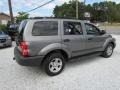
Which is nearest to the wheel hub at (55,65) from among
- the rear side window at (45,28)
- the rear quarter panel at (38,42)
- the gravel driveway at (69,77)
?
the gravel driveway at (69,77)

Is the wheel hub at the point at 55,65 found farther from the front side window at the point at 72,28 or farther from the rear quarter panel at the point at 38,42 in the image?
the front side window at the point at 72,28

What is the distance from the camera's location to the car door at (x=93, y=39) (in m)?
5.14

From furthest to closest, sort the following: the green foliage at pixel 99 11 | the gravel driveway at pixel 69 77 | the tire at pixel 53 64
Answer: the green foliage at pixel 99 11
the tire at pixel 53 64
the gravel driveway at pixel 69 77

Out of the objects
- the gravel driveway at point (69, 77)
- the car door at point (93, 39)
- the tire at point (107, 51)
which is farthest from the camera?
the tire at point (107, 51)

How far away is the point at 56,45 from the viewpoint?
4281mm

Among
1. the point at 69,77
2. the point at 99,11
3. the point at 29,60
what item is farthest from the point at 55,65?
the point at 99,11

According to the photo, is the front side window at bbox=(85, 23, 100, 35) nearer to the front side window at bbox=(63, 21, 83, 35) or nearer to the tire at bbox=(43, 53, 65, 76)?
the front side window at bbox=(63, 21, 83, 35)

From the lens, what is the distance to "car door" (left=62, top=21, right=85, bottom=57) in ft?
14.8

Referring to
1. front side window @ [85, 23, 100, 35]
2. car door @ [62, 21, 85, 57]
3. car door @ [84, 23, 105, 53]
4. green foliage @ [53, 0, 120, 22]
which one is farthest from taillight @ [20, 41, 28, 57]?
green foliage @ [53, 0, 120, 22]

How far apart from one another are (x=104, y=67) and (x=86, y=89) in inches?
67.6

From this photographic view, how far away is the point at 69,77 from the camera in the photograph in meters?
4.33

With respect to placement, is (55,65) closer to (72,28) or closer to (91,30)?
(72,28)

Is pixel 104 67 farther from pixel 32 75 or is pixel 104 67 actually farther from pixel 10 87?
pixel 10 87

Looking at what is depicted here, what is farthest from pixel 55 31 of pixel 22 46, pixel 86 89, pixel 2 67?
pixel 2 67
